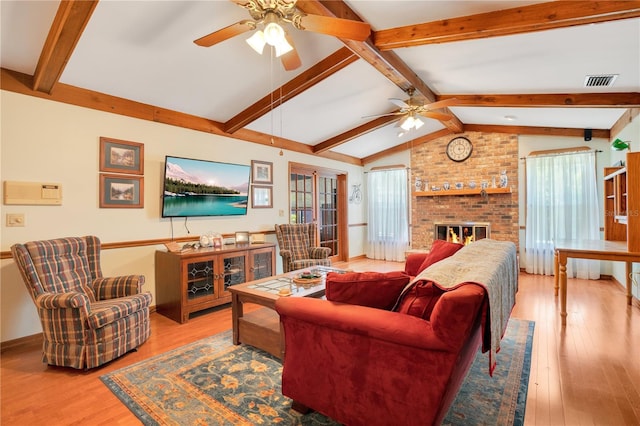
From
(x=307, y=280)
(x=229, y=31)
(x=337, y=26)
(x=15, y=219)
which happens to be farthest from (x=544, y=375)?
(x=15, y=219)

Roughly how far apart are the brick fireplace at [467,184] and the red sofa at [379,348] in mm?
4871

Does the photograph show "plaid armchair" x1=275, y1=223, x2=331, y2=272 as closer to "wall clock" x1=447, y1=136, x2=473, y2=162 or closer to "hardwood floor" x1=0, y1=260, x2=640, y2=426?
"hardwood floor" x1=0, y1=260, x2=640, y2=426

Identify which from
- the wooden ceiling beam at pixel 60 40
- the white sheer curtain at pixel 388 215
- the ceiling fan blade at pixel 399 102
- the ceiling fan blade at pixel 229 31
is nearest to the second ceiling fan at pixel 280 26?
the ceiling fan blade at pixel 229 31

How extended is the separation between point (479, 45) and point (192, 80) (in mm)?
2876

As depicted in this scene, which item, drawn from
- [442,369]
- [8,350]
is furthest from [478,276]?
[8,350]

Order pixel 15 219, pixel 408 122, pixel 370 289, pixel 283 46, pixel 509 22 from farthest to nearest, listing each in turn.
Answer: pixel 408 122 < pixel 15 219 < pixel 509 22 < pixel 283 46 < pixel 370 289

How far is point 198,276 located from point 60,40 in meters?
2.40

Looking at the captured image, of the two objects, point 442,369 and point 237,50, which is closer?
point 442,369

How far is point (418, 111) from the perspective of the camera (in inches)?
158

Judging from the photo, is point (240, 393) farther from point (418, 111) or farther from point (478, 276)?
point (418, 111)

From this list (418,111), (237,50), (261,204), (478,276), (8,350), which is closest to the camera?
(478,276)

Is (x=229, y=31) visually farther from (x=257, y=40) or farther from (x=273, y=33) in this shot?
(x=273, y=33)

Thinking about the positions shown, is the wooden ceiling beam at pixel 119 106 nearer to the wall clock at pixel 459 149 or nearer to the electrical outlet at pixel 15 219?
the electrical outlet at pixel 15 219

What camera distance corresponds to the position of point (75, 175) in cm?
307
